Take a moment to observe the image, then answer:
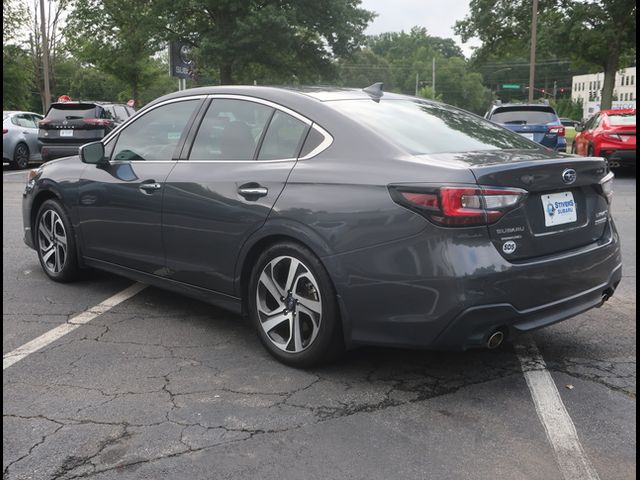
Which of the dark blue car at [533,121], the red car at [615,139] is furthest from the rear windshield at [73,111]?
the red car at [615,139]

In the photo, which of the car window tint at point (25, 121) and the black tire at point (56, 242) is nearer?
the black tire at point (56, 242)

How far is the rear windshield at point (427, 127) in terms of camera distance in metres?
3.77

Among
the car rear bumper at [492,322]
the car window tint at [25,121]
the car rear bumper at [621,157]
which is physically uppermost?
the car window tint at [25,121]

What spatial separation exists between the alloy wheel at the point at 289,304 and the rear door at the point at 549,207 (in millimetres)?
1003

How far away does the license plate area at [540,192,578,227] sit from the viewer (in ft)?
11.5

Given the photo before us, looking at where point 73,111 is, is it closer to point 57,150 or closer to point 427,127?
point 57,150

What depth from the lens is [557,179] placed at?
3.53 meters

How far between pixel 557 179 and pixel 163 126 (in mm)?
2639

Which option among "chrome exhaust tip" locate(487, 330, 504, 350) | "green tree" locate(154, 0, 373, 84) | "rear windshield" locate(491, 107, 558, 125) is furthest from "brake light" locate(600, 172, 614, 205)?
"green tree" locate(154, 0, 373, 84)

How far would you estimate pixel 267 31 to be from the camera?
90.9ft

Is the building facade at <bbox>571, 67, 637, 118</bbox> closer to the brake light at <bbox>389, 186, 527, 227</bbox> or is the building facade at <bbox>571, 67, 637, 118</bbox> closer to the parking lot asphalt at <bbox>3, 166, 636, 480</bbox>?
the parking lot asphalt at <bbox>3, 166, 636, 480</bbox>

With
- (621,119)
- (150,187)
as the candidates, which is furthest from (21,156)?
(150,187)

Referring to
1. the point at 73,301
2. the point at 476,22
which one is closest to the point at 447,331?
the point at 73,301

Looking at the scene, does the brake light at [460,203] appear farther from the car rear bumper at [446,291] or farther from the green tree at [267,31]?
the green tree at [267,31]
